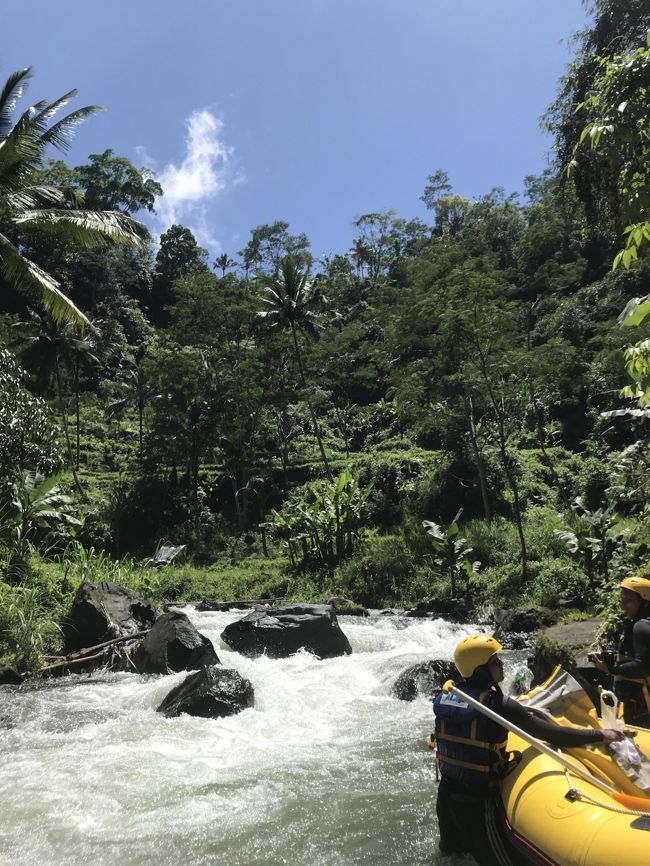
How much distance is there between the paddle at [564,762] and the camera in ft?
10.3

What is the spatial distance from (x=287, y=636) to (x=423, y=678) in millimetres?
2984

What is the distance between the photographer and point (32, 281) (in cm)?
1155

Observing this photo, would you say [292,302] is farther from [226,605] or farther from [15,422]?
[15,422]

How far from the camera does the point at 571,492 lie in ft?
68.4

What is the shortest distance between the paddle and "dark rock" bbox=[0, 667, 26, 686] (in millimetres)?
7036

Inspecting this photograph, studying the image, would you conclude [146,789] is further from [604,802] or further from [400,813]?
[604,802]

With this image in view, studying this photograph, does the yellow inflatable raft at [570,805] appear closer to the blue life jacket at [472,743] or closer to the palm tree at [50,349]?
the blue life jacket at [472,743]

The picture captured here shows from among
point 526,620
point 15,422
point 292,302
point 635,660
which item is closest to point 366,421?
point 292,302

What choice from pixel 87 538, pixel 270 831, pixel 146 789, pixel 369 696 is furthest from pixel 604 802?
pixel 87 538

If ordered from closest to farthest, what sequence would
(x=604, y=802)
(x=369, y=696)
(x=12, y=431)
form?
(x=604, y=802), (x=369, y=696), (x=12, y=431)

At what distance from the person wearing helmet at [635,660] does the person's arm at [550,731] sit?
92 centimetres

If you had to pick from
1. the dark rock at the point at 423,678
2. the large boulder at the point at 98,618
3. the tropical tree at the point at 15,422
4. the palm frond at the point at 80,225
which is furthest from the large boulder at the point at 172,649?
the palm frond at the point at 80,225

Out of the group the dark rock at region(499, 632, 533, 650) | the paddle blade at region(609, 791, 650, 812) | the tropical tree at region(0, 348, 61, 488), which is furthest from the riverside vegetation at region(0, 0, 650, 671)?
the paddle blade at region(609, 791, 650, 812)

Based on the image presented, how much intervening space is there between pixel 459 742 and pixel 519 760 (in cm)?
37
